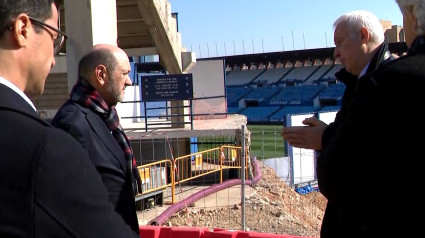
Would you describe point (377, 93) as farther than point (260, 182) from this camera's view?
No

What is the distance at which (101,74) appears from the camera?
3018 mm

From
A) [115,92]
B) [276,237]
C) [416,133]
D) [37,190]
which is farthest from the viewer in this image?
[276,237]

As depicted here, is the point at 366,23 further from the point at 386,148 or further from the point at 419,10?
the point at 386,148

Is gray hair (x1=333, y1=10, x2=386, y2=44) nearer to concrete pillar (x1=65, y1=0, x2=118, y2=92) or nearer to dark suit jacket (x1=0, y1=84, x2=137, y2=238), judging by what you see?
dark suit jacket (x1=0, y1=84, x2=137, y2=238)

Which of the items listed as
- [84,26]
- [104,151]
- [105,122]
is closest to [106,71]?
[105,122]

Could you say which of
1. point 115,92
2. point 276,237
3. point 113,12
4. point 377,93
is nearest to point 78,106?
point 115,92

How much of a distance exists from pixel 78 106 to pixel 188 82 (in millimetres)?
12291

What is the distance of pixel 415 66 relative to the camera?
161 cm

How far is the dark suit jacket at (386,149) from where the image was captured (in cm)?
160

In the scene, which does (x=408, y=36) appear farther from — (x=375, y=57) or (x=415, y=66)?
(x=375, y=57)

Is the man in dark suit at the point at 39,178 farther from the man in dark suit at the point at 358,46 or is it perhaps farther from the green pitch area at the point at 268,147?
the green pitch area at the point at 268,147

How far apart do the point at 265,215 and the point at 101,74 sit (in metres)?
8.26

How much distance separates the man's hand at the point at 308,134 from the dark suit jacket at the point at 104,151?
873 millimetres

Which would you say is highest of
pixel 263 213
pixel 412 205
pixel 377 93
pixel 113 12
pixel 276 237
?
pixel 113 12
